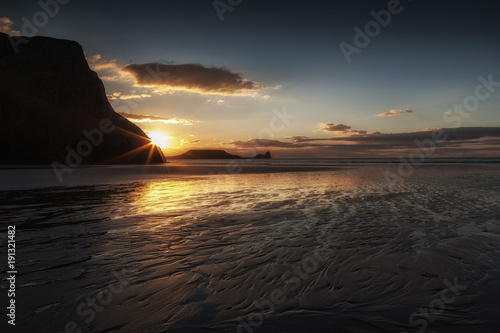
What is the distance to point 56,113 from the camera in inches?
2692

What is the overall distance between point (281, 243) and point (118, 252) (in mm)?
3514

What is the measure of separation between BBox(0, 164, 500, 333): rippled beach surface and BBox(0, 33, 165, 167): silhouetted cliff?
223 feet

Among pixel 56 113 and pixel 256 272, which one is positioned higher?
pixel 56 113

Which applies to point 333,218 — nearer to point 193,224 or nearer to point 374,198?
point 193,224

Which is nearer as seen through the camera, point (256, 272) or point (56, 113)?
point (256, 272)

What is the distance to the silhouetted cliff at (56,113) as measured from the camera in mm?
59875

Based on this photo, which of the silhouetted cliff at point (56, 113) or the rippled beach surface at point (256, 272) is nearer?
the rippled beach surface at point (256, 272)

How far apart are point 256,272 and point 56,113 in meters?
84.7

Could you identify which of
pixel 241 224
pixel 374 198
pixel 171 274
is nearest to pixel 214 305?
pixel 171 274

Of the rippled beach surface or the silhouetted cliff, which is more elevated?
the silhouetted cliff

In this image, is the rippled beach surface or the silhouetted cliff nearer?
the rippled beach surface

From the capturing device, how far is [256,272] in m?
4.28

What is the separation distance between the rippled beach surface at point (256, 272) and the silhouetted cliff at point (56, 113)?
223 ft

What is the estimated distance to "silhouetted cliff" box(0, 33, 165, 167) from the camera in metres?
59.9
